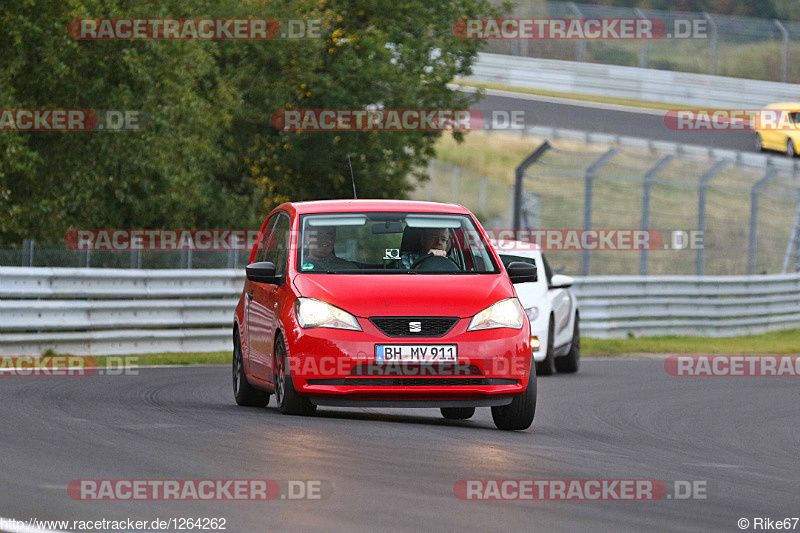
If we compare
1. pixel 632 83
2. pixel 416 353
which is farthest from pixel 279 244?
pixel 632 83

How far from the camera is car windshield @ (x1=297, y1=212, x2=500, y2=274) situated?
37.0ft

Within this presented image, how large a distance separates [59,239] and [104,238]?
3.43 feet

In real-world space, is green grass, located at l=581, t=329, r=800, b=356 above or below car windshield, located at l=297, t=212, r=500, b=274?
below

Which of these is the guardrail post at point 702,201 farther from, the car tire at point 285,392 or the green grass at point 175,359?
the car tire at point 285,392

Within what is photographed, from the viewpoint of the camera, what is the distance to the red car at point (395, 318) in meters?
10.4

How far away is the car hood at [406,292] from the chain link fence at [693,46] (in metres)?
29.6

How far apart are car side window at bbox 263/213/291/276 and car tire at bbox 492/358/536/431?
1894 mm

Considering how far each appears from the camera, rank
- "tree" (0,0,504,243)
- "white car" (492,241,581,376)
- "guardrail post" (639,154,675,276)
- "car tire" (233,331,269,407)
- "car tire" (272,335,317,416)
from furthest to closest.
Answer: "guardrail post" (639,154,675,276), "tree" (0,0,504,243), "white car" (492,241,581,376), "car tire" (233,331,269,407), "car tire" (272,335,317,416)

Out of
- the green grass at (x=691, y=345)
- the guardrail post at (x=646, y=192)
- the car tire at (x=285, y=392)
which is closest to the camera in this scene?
the car tire at (x=285, y=392)

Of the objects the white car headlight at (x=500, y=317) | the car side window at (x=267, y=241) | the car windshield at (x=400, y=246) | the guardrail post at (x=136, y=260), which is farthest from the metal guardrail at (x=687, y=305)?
the white car headlight at (x=500, y=317)

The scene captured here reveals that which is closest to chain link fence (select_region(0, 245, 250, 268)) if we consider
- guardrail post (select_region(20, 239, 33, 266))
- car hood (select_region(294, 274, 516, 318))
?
guardrail post (select_region(20, 239, 33, 266))

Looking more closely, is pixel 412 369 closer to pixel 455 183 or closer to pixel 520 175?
pixel 520 175

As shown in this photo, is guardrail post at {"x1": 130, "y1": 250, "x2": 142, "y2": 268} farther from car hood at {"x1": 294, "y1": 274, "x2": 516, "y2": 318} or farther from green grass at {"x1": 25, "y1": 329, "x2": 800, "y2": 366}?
car hood at {"x1": 294, "y1": 274, "x2": 516, "y2": 318}

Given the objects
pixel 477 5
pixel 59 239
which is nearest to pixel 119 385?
pixel 59 239
